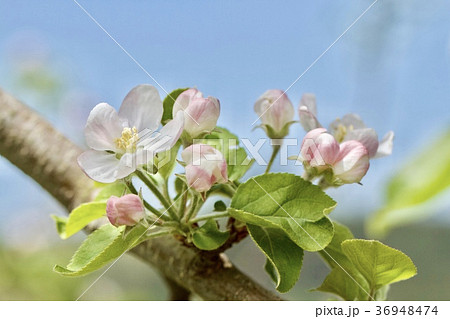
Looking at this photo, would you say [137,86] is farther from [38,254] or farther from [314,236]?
[38,254]

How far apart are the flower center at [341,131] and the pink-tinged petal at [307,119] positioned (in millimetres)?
35

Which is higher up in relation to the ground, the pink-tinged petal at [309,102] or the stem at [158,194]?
the pink-tinged petal at [309,102]

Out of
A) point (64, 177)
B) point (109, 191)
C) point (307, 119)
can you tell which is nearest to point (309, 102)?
point (307, 119)

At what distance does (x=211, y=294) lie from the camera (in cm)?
64

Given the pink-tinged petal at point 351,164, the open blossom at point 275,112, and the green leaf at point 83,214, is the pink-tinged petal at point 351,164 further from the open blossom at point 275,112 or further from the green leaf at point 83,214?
the green leaf at point 83,214

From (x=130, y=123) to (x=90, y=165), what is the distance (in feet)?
0.25

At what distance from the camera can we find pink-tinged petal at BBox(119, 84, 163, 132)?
58cm

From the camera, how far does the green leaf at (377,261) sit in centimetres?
53

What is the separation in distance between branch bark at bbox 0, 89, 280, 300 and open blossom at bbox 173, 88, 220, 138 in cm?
16

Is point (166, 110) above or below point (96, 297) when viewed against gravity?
above

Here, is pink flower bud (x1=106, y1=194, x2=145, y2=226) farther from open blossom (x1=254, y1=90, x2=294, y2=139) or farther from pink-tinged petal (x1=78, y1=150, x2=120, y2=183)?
open blossom (x1=254, y1=90, x2=294, y2=139)

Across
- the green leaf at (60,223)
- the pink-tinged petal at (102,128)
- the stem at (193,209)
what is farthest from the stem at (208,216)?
the green leaf at (60,223)
